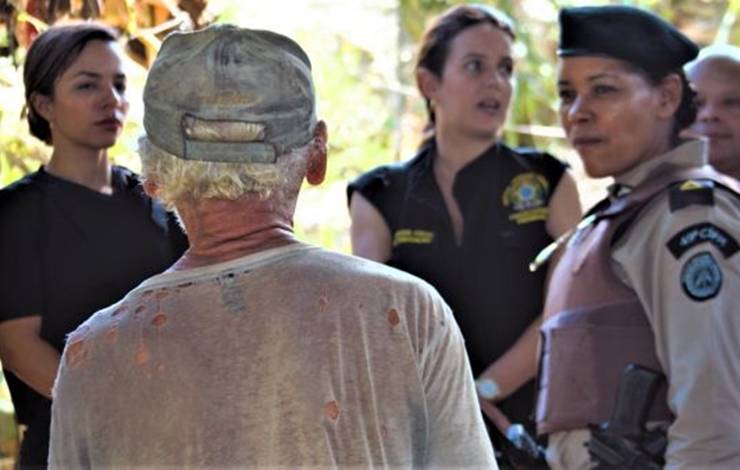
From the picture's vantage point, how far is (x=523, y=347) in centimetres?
373

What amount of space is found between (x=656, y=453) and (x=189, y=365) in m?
1.19

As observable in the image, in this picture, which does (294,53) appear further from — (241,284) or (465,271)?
(465,271)

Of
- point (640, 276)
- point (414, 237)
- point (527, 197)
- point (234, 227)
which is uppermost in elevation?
point (234, 227)

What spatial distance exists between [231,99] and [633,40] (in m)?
1.43

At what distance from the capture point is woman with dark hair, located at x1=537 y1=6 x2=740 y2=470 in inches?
97.3

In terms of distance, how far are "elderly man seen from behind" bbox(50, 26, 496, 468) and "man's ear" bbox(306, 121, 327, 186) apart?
1.4 inches

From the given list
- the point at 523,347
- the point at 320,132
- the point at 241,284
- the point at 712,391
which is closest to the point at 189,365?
the point at 241,284

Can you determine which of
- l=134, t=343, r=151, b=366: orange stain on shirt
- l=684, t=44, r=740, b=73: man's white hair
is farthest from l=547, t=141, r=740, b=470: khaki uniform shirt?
l=134, t=343, r=151, b=366: orange stain on shirt

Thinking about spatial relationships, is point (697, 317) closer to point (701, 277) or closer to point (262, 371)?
point (701, 277)

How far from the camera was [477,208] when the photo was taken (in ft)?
12.9

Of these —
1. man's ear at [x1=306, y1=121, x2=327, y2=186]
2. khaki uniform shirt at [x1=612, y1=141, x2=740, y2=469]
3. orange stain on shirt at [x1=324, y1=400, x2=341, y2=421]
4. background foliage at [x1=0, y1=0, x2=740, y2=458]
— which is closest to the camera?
orange stain on shirt at [x1=324, y1=400, x2=341, y2=421]

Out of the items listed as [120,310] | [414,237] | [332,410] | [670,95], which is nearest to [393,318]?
[332,410]

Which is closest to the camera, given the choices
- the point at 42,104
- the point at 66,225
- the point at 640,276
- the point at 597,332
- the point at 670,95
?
the point at 640,276

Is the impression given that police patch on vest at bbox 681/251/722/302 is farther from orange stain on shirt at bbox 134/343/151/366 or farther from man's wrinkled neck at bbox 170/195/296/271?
orange stain on shirt at bbox 134/343/151/366
